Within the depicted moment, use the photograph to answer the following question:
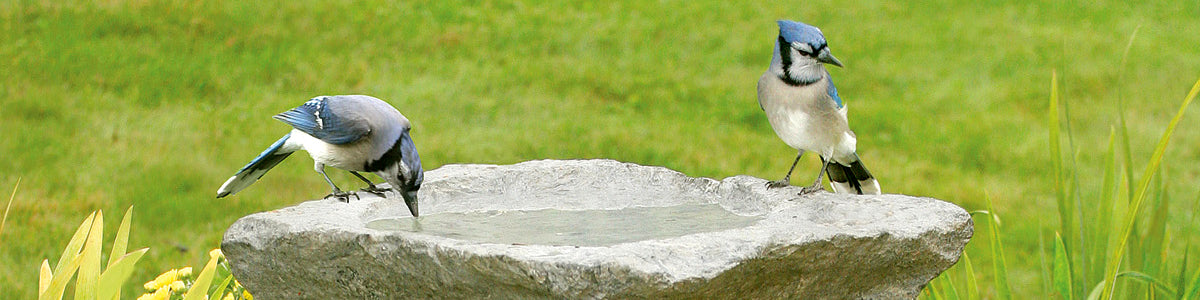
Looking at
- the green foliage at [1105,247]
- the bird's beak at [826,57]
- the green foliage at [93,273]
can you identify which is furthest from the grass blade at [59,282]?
the green foliage at [1105,247]

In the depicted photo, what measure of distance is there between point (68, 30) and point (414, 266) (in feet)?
18.2

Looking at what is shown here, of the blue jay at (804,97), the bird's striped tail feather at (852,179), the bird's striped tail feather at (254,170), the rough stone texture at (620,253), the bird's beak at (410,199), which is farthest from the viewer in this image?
the bird's striped tail feather at (852,179)

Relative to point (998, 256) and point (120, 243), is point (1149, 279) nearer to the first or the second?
point (998, 256)

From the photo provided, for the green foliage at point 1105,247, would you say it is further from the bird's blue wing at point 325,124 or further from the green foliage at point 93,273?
the green foliage at point 93,273

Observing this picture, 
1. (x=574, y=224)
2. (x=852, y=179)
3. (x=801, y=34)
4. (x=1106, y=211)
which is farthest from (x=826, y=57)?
(x=1106, y=211)

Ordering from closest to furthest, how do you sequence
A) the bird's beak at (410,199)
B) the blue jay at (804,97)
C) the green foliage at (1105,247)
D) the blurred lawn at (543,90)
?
the bird's beak at (410,199) → the blue jay at (804,97) → the green foliage at (1105,247) → the blurred lawn at (543,90)

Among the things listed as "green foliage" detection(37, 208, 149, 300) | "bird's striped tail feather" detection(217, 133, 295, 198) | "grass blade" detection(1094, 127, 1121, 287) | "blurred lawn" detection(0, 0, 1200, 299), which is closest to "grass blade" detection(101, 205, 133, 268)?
"green foliage" detection(37, 208, 149, 300)

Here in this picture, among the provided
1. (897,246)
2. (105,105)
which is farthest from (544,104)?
(897,246)

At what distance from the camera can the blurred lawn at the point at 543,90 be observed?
578cm

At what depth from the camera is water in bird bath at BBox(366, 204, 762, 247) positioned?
8.84 feet

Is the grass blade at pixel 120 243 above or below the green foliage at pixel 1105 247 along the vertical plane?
above

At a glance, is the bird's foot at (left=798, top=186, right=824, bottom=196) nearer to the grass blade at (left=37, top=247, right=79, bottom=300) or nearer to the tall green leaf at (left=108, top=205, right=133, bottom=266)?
the tall green leaf at (left=108, top=205, right=133, bottom=266)

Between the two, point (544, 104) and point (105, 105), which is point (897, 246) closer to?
point (544, 104)

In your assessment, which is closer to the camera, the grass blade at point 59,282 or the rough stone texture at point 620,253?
the rough stone texture at point 620,253
